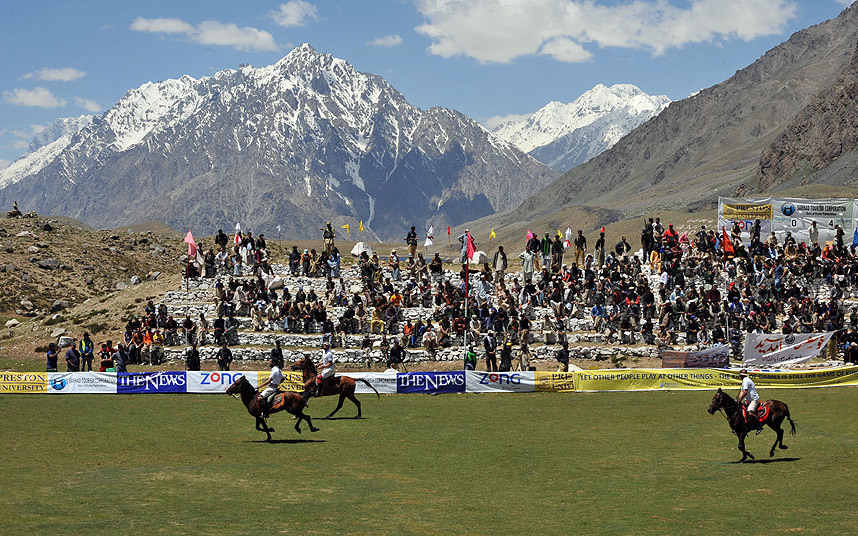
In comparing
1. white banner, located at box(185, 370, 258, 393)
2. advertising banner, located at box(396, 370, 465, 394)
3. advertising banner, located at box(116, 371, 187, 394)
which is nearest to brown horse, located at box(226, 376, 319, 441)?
white banner, located at box(185, 370, 258, 393)

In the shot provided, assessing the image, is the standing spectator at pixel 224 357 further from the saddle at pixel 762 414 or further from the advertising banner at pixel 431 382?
the saddle at pixel 762 414

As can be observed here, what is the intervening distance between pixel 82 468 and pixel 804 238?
5227 centimetres

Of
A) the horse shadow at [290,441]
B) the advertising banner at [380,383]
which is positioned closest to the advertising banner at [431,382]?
the advertising banner at [380,383]

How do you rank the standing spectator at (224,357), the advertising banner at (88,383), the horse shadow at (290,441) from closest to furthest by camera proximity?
the horse shadow at (290,441) → the advertising banner at (88,383) → the standing spectator at (224,357)

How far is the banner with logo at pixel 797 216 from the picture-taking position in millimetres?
60594

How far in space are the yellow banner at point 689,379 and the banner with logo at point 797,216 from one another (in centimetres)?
2184

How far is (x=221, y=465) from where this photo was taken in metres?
22.4

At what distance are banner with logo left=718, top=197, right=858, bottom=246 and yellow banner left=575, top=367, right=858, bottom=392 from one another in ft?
71.6

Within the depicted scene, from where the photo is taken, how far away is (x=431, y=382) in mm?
39469

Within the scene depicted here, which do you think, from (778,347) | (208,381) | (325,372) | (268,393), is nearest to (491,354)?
(208,381)

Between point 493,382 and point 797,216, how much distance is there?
104 feet

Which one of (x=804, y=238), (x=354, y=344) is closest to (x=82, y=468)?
(x=354, y=344)

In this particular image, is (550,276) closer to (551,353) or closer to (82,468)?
(551,353)

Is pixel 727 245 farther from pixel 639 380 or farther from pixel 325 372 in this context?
pixel 325 372
